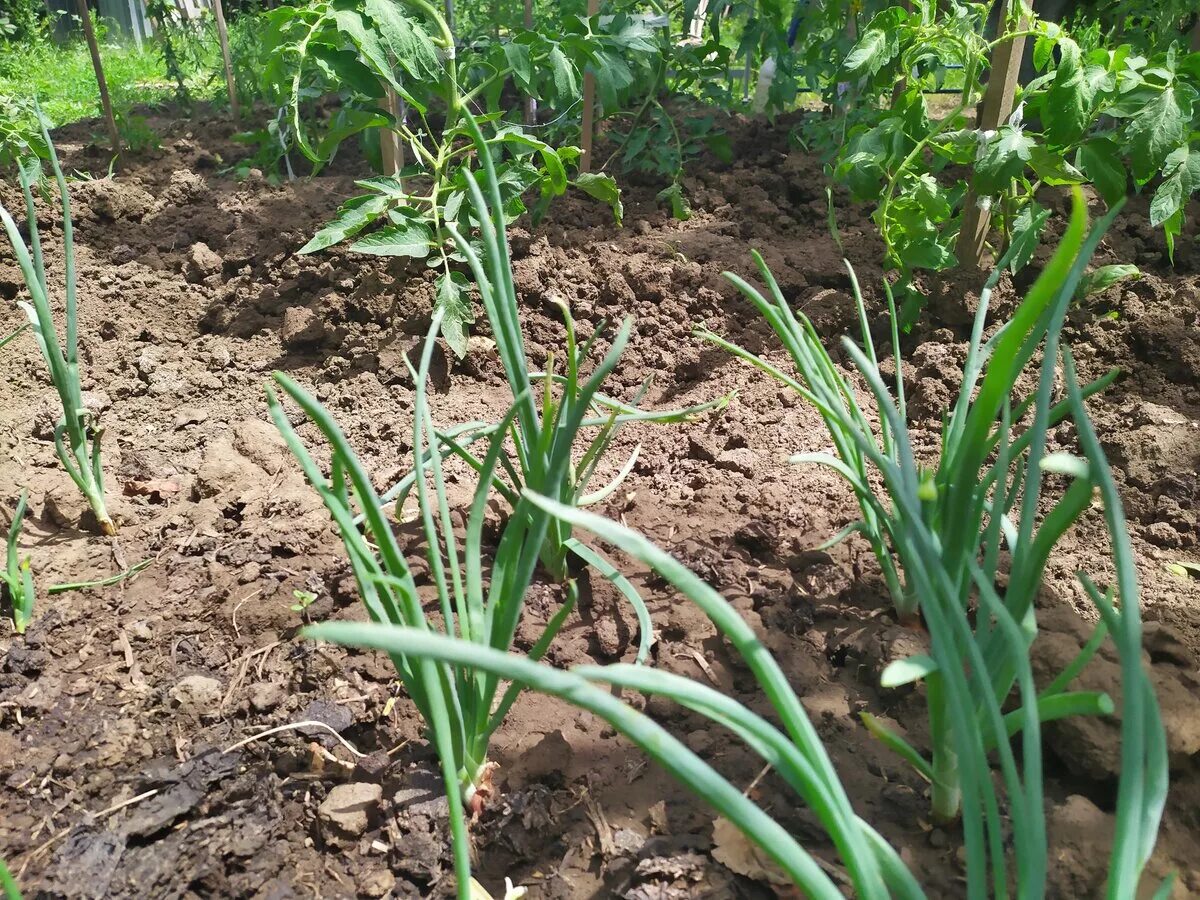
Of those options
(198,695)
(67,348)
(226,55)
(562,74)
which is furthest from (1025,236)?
(226,55)

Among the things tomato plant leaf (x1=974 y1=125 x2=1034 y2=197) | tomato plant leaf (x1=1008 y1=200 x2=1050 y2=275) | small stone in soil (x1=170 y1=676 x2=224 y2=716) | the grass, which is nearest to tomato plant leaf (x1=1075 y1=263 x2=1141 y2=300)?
tomato plant leaf (x1=1008 y1=200 x2=1050 y2=275)

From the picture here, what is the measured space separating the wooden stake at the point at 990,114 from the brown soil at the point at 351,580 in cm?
26

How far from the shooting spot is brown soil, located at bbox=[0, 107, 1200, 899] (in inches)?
44.6

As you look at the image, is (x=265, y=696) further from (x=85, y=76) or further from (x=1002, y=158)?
(x=85, y=76)

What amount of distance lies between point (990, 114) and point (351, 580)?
1843mm

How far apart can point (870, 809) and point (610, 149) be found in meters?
2.57

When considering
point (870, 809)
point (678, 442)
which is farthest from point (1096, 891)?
point (678, 442)

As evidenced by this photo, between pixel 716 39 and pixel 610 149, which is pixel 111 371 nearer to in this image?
pixel 610 149

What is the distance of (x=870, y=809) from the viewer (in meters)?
1.13

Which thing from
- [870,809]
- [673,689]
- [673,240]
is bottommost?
[870,809]

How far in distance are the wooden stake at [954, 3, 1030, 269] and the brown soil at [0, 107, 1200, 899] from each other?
0.85 ft

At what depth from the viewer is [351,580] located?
1575 mm

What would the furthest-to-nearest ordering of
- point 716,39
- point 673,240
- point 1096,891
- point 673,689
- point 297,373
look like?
1. point 716,39
2. point 673,240
3. point 297,373
4. point 1096,891
5. point 673,689

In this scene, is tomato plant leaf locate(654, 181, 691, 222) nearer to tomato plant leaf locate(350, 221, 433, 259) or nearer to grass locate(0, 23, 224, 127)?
tomato plant leaf locate(350, 221, 433, 259)
